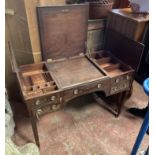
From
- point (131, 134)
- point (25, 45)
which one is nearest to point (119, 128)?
point (131, 134)

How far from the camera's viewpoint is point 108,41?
185cm

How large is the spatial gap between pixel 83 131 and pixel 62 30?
102 centimetres

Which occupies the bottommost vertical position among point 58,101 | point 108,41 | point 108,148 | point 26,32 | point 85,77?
point 108,148

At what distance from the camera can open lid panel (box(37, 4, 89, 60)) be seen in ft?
4.72

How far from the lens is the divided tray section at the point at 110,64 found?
159cm

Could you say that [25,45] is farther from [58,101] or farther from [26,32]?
[58,101]

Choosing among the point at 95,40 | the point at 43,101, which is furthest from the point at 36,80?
the point at 95,40

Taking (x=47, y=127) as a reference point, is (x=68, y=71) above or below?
above

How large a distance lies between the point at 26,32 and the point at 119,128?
1.35 m

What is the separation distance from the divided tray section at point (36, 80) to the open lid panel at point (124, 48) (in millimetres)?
765

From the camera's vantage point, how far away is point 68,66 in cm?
157

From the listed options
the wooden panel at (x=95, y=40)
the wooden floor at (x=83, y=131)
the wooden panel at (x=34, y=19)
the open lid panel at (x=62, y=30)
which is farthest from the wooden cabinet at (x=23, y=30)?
the wooden floor at (x=83, y=131)

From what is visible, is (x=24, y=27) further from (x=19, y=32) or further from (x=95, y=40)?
(x=95, y=40)
